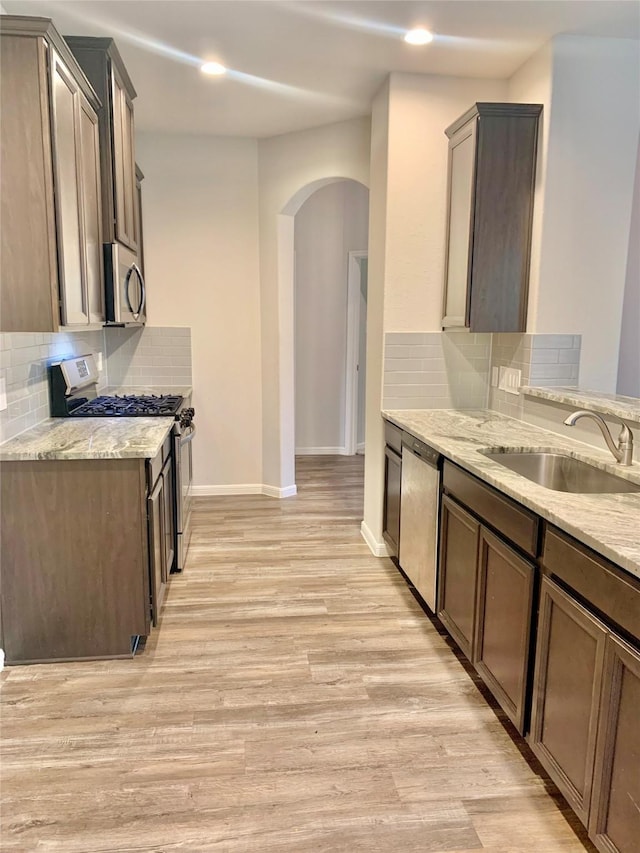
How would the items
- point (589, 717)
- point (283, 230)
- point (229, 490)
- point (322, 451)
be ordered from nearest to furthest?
1. point (589, 717)
2. point (283, 230)
3. point (229, 490)
4. point (322, 451)

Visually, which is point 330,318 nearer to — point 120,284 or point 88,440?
point 120,284

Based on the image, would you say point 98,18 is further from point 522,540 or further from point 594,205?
point 522,540

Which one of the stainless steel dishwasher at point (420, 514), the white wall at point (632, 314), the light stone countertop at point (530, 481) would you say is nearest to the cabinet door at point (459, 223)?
the light stone countertop at point (530, 481)

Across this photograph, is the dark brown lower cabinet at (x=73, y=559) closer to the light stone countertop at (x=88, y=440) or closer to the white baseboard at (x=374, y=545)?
the light stone countertop at (x=88, y=440)

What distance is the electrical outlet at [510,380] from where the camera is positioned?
10.6ft

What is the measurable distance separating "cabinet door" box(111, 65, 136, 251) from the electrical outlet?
7.25 ft

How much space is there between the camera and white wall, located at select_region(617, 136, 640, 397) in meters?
3.44

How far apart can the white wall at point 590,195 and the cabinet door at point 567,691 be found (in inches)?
68.2

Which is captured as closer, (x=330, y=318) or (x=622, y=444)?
(x=622, y=444)

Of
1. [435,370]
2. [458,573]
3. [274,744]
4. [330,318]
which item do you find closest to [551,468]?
[458,573]

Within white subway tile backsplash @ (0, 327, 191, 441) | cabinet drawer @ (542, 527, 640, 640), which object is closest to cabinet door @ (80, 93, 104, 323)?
white subway tile backsplash @ (0, 327, 191, 441)

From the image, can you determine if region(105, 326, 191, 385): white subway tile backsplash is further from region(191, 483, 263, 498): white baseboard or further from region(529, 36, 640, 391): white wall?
region(529, 36, 640, 391): white wall

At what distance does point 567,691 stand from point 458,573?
2.84 ft

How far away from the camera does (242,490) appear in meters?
5.18
